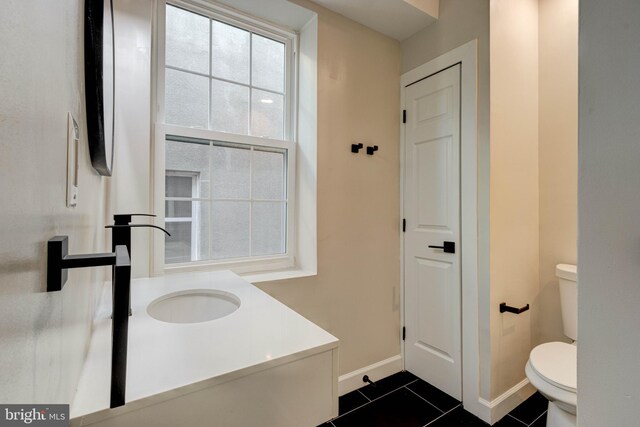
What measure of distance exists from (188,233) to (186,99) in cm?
76

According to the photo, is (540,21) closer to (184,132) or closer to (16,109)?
(184,132)

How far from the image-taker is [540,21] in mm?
1998

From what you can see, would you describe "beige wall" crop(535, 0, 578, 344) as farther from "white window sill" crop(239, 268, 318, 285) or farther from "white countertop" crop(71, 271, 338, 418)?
"white countertop" crop(71, 271, 338, 418)

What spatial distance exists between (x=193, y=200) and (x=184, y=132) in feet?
1.23

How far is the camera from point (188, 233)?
1.71 m

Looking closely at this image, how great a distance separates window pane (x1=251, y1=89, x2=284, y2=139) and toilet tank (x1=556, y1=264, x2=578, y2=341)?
1917mm

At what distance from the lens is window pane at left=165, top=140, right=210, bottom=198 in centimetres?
165

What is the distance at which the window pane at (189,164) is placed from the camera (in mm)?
1648

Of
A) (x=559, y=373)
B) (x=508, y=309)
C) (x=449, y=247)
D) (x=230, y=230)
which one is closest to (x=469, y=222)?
(x=449, y=247)

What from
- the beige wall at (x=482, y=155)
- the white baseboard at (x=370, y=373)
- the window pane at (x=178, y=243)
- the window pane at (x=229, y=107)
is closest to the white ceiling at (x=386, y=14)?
the beige wall at (x=482, y=155)

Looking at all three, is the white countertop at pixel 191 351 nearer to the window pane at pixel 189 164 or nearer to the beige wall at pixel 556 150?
the window pane at pixel 189 164

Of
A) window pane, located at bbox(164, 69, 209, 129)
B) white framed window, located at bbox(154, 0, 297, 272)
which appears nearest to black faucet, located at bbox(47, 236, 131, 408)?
white framed window, located at bbox(154, 0, 297, 272)

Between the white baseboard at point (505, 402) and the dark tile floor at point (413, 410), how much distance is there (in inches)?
1.0

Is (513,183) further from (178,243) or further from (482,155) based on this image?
(178,243)
